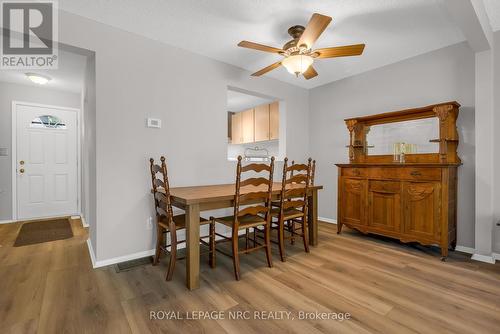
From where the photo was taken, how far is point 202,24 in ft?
8.14

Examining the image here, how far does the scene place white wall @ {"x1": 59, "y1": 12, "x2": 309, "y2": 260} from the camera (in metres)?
Result: 2.42

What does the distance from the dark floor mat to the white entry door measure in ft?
1.36

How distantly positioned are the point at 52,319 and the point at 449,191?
12.0ft

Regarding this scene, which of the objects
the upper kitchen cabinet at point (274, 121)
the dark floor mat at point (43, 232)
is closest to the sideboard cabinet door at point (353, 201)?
the upper kitchen cabinet at point (274, 121)

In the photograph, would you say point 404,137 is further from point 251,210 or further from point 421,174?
point 251,210

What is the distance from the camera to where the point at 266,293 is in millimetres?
1914

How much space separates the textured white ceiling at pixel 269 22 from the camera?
85.5 inches

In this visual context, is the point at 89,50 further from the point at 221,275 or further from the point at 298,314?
the point at 298,314

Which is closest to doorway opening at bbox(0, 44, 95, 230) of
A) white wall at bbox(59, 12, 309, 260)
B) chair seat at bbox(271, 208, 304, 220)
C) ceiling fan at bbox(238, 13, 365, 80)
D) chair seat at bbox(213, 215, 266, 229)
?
white wall at bbox(59, 12, 309, 260)

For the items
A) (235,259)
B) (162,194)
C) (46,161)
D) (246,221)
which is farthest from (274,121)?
(46,161)

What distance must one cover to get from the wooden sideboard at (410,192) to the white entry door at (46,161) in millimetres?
4928

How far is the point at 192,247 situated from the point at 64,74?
11.7 ft

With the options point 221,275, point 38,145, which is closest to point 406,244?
point 221,275

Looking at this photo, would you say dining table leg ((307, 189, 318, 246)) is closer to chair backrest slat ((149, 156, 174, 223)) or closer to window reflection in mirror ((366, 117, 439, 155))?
window reflection in mirror ((366, 117, 439, 155))
